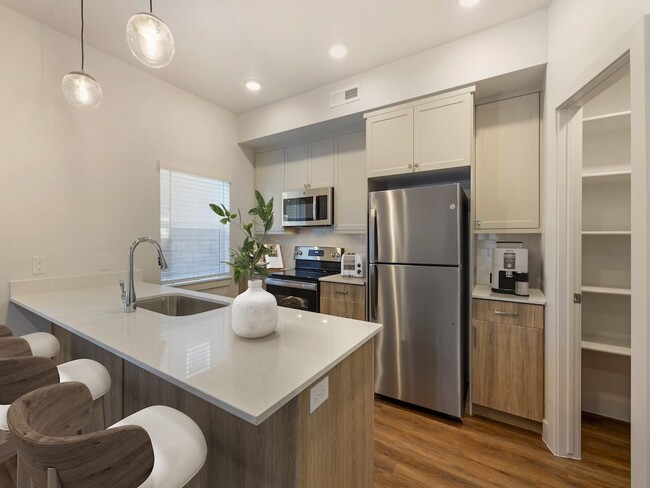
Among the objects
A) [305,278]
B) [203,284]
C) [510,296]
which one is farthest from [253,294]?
[203,284]

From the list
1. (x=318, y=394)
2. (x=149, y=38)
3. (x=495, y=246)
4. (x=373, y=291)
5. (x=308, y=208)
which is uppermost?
(x=149, y=38)

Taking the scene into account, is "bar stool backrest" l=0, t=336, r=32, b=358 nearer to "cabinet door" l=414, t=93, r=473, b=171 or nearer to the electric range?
the electric range

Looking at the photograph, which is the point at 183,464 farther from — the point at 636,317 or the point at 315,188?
the point at 315,188

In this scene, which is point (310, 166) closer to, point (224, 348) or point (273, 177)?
point (273, 177)

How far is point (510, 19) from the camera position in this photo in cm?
202

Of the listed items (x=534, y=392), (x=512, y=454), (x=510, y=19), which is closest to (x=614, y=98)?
(x=510, y=19)

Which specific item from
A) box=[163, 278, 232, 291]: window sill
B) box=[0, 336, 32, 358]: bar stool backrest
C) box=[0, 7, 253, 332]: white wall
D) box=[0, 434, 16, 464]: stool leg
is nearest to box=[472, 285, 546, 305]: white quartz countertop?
box=[0, 336, 32, 358]: bar stool backrest

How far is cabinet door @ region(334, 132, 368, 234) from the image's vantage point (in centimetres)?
308

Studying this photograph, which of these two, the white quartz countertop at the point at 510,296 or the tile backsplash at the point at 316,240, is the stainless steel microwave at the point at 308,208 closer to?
the tile backsplash at the point at 316,240

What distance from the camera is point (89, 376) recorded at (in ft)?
4.17

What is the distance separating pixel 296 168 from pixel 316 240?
92cm

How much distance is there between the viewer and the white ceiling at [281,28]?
1.89m

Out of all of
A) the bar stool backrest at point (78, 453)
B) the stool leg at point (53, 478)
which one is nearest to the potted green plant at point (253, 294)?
the bar stool backrest at point (78, 453)

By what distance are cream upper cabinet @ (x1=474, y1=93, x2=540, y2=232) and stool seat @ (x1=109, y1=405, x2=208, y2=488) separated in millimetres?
2341
